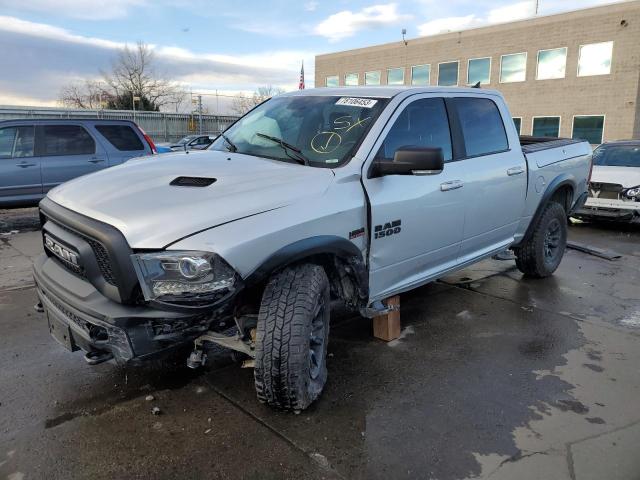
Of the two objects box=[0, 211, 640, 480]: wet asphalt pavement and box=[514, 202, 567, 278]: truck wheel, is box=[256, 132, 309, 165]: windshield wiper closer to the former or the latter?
box=[0, 211, 640, 480]: wet asphalt pavement

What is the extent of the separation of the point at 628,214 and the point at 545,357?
6.32m

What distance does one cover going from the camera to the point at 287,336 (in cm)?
279

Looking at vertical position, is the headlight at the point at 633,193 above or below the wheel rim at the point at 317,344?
above

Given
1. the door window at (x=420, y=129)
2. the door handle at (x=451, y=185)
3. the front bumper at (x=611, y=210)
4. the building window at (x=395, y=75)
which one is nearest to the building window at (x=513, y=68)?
the building window at (x=395, y=75)

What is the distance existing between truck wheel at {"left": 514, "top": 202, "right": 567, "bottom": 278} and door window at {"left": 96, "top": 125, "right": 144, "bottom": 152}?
7.10 metres

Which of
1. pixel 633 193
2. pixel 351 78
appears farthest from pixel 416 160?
pixel 351 78

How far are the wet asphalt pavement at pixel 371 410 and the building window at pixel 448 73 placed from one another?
93.4 ft

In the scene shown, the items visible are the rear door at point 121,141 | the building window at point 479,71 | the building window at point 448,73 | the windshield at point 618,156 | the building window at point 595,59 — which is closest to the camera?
the rear door at point 121,141

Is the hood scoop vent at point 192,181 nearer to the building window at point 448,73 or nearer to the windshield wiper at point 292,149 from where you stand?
the windshield wiper at point 292,149

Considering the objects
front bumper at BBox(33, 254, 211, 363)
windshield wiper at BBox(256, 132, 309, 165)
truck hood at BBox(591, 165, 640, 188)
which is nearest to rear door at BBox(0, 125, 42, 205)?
windshield wiper at BBox(256, 132, 309, 165)

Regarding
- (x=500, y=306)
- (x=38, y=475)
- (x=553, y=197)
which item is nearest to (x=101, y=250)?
(x=38, y=475)

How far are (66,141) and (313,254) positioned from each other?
7.78 m

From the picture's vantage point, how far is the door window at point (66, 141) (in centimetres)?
897

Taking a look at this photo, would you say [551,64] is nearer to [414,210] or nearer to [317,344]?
[414,210]
